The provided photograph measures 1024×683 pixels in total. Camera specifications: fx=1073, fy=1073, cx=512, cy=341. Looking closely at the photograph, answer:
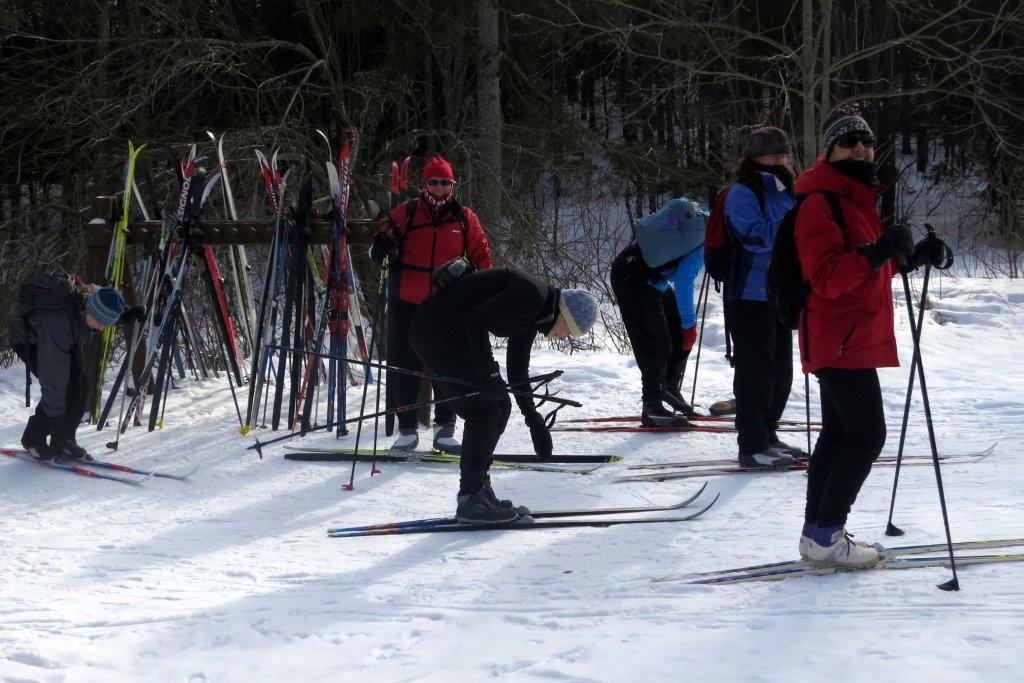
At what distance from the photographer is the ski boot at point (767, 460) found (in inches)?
203

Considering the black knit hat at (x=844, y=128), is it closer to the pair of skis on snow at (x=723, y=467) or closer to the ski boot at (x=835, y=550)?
the ski boot at (x=835, y=550)


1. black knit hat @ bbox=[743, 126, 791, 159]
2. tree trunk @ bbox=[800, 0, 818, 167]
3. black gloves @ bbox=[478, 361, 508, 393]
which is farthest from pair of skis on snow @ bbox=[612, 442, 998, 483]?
tree trunk @ bbox=[800, 0, 818, 167]

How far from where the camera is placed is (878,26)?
21750 millimetres

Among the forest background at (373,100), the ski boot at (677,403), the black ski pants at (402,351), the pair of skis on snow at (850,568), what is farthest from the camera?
the forest background at (373,100)

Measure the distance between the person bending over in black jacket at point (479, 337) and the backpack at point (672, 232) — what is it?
1692mm

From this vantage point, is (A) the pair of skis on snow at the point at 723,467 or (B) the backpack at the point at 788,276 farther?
(A) the pair of skis on snow at the point at 723,467

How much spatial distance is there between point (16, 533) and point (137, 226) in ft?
9.40

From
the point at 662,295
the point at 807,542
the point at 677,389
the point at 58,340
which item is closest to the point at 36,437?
the point at 58,340

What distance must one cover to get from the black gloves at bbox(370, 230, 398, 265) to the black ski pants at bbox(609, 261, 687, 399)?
49.0 inches


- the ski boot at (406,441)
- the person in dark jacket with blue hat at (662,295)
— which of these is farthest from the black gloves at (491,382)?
the person in dark jacket with blue hat at (662,295)

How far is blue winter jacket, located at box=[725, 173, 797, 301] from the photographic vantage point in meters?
4.92

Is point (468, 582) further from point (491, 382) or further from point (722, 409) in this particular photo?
point (722, 409)

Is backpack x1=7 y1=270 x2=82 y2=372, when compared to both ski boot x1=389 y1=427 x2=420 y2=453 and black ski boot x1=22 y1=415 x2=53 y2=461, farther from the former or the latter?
ski boot x1=389 y1=427 x2=420 y2=453

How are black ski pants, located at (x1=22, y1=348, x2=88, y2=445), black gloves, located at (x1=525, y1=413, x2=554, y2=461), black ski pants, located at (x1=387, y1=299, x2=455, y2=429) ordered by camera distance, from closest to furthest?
black gloves, located at (x1=525, y1=413, x2=554, y2=461)
black ski pants, located at (x1=22, y1=348, x2=88, y2=445)
black ski pants, located at (x1=387, y1=299, x2=455, y2=429)
